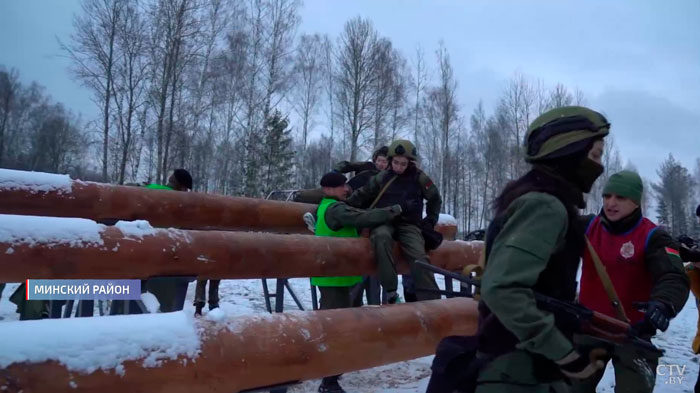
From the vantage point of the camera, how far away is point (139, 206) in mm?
5203

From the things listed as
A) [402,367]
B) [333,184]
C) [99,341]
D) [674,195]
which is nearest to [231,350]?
[99,341]

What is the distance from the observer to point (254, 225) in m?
Result: 6.29

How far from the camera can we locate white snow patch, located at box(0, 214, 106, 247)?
10.7ft

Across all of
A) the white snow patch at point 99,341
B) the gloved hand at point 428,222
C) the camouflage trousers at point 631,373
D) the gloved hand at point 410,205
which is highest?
the gloved hand at point 410,205

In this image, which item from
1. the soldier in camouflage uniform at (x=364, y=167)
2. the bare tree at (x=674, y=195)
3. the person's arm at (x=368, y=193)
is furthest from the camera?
the bare tree at (x=674, y=195)

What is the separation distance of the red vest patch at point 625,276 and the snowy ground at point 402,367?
2097mm

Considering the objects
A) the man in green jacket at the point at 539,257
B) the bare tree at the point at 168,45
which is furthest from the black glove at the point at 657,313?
the bare tree at the point at 168,45

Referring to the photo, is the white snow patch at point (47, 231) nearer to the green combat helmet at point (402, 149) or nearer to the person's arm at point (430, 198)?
the green combat helmet at point (402, 149)

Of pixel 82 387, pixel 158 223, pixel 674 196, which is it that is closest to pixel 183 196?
pixel 158 223

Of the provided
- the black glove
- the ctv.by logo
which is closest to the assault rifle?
the black glove

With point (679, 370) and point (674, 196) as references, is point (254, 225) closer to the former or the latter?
point (679, 370)

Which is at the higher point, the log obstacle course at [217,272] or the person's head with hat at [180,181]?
the person's head with hat at [180,181]

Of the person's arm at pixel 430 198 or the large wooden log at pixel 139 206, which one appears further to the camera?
the person's arm at pixel 430 198

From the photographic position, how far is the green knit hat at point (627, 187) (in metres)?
3.22
